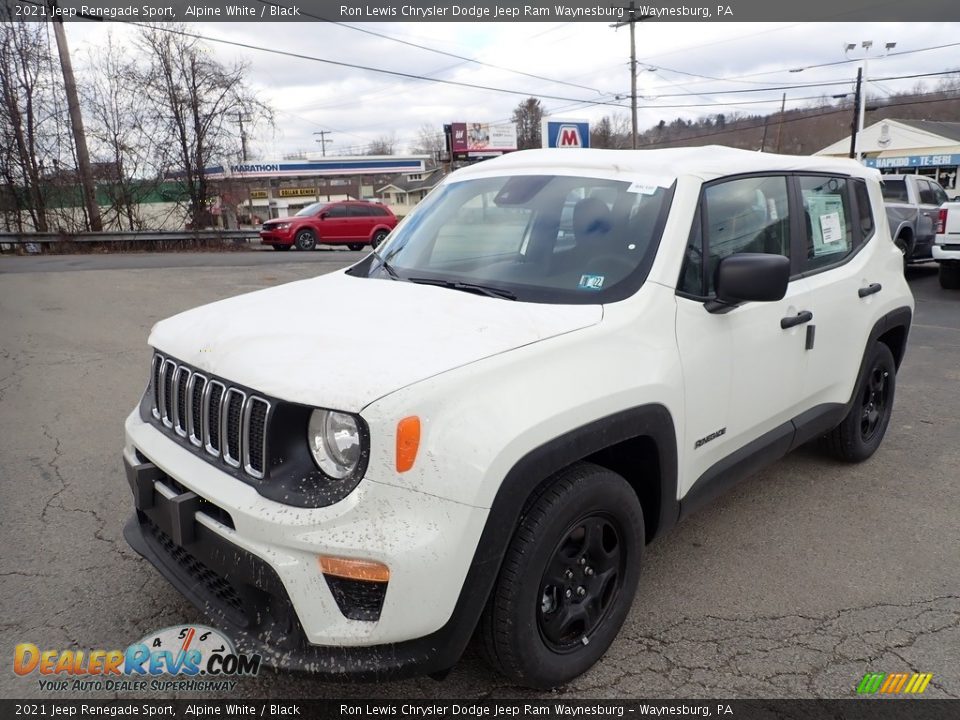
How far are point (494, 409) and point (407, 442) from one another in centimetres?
29

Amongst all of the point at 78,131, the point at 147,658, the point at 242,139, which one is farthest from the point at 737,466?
the point at 242,139

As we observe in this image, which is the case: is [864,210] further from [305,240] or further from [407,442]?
[305,240]

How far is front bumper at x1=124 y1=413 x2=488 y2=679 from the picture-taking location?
1.95m

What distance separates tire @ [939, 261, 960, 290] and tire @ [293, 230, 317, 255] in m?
17.9

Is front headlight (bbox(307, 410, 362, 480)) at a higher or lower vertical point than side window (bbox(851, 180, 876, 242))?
lower

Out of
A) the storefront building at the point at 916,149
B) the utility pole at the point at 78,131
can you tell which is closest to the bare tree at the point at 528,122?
the storefront building at the point at 916,149

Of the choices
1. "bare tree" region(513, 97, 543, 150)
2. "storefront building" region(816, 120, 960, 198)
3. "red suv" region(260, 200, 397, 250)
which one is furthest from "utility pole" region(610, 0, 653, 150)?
"bare tree" region(513, 97, 543, 150)

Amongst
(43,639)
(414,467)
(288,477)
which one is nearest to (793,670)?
(414,467)

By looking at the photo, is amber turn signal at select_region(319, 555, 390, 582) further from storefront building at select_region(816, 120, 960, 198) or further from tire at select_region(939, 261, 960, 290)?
storefront building at select_region(816, 120, 960, 198)

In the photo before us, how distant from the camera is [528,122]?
6938cm

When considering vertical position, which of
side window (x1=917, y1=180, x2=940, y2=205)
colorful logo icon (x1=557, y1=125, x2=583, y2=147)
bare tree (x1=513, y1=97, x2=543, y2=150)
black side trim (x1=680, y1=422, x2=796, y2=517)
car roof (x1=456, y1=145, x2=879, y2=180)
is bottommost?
black side trim (x1=680, y1=422, x2=796, y2=517)

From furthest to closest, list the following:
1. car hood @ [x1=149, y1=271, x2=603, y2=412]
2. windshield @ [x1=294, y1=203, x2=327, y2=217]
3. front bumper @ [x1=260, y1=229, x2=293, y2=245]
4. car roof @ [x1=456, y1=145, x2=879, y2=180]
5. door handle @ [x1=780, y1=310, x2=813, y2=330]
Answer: windshield @ [x1=294, y1=203, x2=327, y2=217], front bumper @ [x1=260, y1=229, x2=293, y2=245], door handle @ [x1=780, y1=310, x2=813, y2=330], car roof @ [x1=456, y1=145, x2=879, y2=180], car hood @ [x1=149, y1=271, x2=603, y2=412]

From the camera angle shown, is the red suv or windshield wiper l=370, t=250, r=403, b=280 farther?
the red suv

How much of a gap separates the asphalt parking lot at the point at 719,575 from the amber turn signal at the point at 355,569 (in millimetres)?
339
